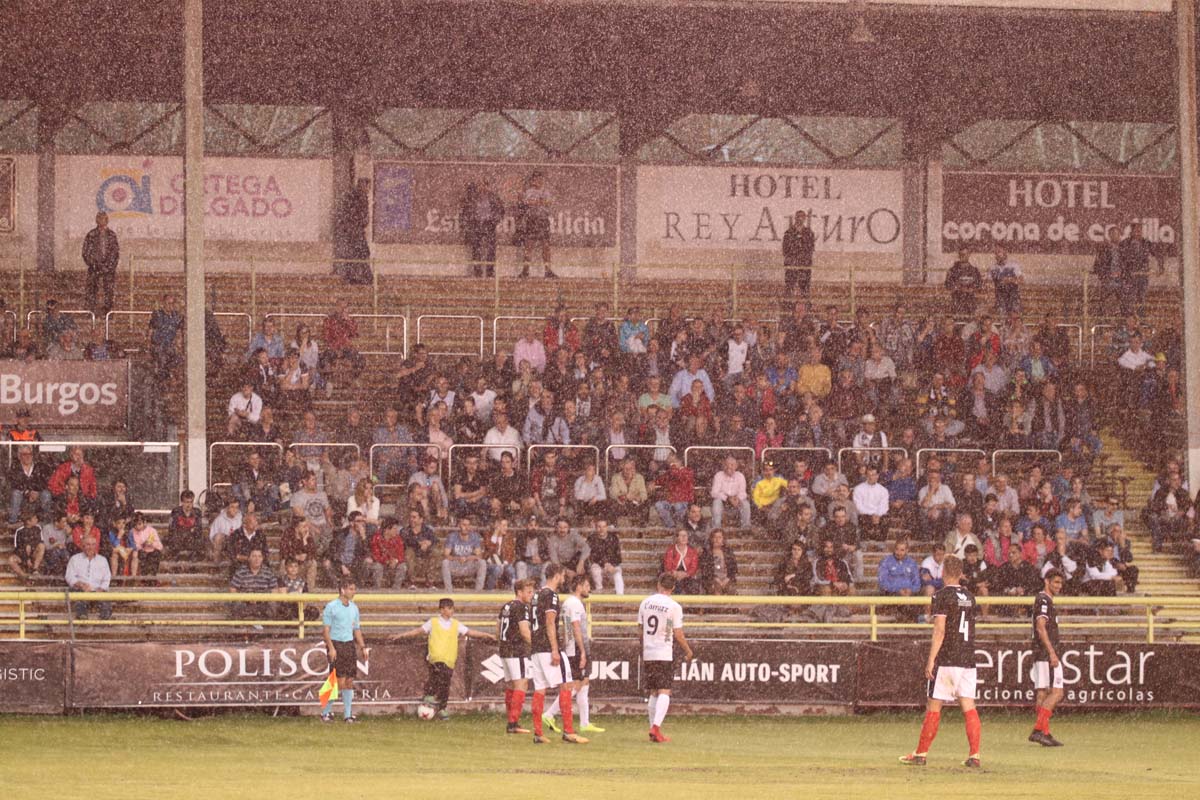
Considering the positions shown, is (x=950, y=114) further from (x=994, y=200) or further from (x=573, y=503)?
(x=573, y=503)

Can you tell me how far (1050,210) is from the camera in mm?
37625

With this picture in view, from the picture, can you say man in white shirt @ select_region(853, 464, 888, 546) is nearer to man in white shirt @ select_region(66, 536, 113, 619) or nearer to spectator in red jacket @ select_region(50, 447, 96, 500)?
man in white shirt @ select_region(66, 536, 113, 619)

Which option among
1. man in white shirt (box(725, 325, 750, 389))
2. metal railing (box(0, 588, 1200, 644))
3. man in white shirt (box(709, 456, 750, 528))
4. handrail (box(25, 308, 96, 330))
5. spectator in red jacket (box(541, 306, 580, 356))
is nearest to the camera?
metal railing (box(0, 588, 1200, 644))

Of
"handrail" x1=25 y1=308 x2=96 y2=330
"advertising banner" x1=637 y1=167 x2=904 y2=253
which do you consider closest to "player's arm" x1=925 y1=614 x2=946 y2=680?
"handrail" x1=25 y1=308 x2=96 y2=330

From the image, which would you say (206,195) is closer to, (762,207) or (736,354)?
(762,207)

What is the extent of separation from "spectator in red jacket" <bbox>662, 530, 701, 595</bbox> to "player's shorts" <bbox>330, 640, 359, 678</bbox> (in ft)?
17.2

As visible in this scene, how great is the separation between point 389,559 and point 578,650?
5740 millimetres

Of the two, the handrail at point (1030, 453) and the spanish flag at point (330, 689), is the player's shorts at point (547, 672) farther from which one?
the handrail at point (1030, 453)

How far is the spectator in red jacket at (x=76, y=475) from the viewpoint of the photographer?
2490 centimetres

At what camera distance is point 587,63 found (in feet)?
113

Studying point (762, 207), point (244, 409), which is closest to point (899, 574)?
point (244, 409)

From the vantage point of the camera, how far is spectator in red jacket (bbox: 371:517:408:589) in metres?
24.2

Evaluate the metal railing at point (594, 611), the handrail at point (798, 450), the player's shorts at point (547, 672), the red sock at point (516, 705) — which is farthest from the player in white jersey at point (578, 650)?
the handrail at point (798, 450)

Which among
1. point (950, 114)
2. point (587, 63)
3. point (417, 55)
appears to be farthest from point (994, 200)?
point (417, 55)
